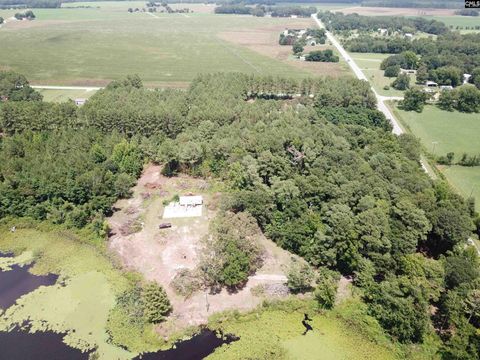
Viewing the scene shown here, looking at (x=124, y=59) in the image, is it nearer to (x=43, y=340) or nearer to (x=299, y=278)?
(x=43, y=340)

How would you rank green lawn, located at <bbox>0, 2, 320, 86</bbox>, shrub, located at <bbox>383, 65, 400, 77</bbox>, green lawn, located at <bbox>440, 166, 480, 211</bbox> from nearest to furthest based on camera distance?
A: green lawn, located at <bbox>440, 166, 480, 211</bbox> < green lawn, located at <bbox>0, 2, 320, 86</bbox> < shrub, located at <bbox>383, 65, 400, 77</bbox>

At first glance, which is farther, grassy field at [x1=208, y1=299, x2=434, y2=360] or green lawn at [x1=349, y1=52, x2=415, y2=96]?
green lawn at [x1=349, y1=52, x2=415, y2=96]

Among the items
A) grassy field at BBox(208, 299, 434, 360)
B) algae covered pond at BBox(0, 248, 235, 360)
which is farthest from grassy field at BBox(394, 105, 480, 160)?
algae covered pond at BBox(0, 248, 235, 360)

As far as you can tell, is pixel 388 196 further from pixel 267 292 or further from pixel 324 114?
pixel 324 114

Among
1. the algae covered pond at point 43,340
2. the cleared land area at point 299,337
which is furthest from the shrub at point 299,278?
the algae covered pond at point 43,340

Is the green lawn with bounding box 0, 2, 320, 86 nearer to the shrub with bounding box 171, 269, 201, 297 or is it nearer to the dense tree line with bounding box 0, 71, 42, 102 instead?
the dense tree line with bounding box 0, 71, 42, 102

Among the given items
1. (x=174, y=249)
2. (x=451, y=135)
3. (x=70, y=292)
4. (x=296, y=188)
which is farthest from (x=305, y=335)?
(x=451, y=135)

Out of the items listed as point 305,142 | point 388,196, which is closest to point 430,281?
point 388,196

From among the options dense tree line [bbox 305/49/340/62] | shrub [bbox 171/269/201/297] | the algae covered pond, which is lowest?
the algae covered pond
